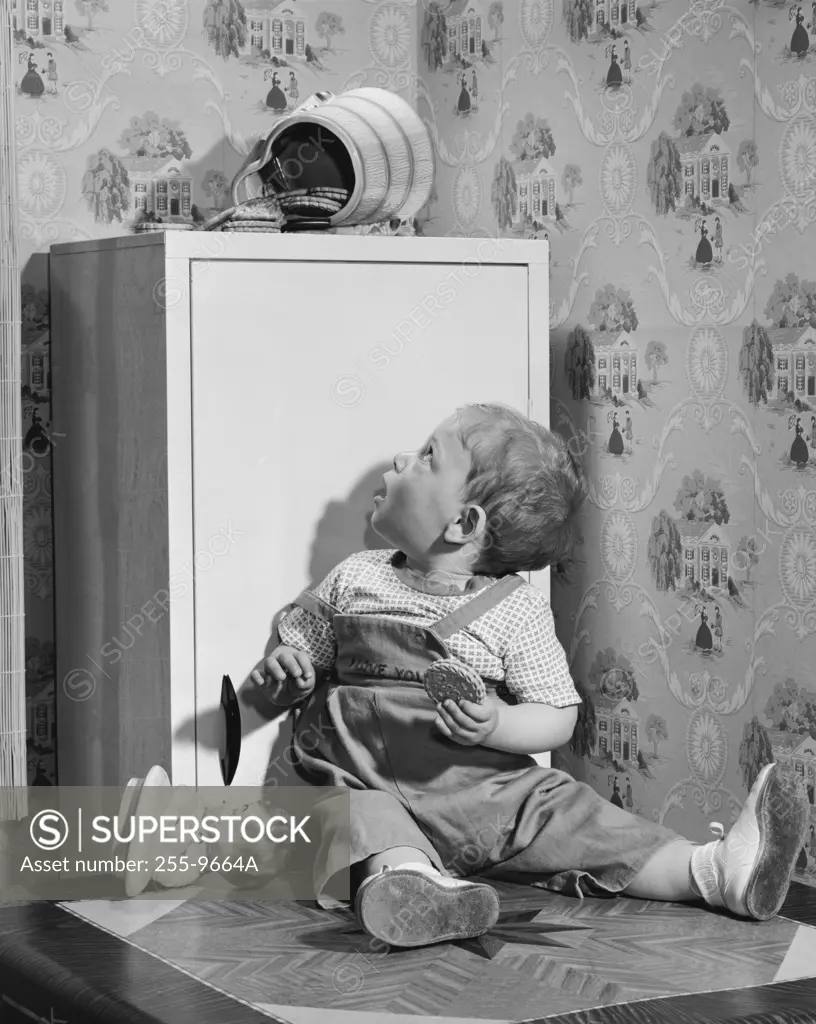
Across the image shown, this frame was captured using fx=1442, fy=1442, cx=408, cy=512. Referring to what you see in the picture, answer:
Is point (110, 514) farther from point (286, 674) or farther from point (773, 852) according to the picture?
point (773, 852)

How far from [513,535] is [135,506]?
484 mm

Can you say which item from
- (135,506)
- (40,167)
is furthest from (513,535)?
(40,167)

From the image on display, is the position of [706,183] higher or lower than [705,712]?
higher

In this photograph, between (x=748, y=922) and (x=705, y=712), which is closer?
(x=748, y=922)

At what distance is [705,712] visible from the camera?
6.28 ft

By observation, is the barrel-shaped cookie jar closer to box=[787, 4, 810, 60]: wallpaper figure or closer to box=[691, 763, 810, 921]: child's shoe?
box=[787, 4, 810, 60]: wallpaper figure

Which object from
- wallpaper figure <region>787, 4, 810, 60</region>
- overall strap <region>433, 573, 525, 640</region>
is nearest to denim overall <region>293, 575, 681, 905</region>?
overall strap <region>433, 573, 525, 640</region>

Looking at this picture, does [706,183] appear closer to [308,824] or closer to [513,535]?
[513,535]

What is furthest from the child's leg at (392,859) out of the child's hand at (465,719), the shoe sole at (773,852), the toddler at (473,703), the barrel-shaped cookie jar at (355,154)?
the barrel-shaped cookie jar at (355,154)

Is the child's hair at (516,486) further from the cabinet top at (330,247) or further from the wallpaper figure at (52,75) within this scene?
the wallpaper figure at (52,75)

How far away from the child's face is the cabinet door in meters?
0.12

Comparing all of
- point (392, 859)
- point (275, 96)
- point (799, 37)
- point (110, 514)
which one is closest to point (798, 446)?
point (799, 37)

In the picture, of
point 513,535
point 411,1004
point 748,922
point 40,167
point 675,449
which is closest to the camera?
point 411,1004

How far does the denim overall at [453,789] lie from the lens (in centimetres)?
162
